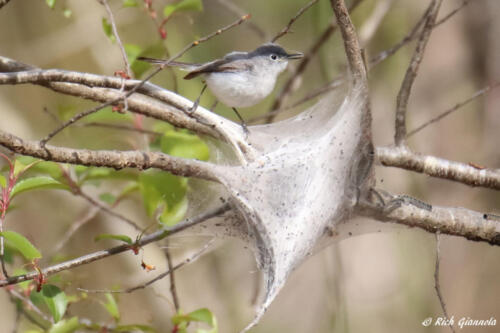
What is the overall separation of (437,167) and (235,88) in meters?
0.99

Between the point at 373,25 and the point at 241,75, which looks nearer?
the point at 241,75

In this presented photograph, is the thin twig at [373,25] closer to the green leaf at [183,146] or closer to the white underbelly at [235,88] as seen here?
the white underbelly at [235,88]

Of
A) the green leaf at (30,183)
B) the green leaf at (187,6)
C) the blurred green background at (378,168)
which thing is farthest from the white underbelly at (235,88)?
the blurred green background at (378,168)

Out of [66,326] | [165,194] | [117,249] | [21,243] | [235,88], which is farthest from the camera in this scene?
[235,88]

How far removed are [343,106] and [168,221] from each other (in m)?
0.86

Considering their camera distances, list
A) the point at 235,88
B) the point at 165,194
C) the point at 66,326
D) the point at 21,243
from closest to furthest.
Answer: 1. the point at 21,243
2. the point at 66,326
3. the point at 165,194
4. the point at 235,88

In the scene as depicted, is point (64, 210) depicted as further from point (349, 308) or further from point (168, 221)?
point (349, 308)

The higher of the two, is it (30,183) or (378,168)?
(378,168)

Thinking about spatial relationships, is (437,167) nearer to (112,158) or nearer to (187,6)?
(187,6)

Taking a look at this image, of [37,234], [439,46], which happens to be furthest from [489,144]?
[37,234]

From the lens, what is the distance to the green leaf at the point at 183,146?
231 cm

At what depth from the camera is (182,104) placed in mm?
2193

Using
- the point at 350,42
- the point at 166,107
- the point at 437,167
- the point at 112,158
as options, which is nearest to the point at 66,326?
the point at 112,158

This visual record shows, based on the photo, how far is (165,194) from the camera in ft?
7.38
